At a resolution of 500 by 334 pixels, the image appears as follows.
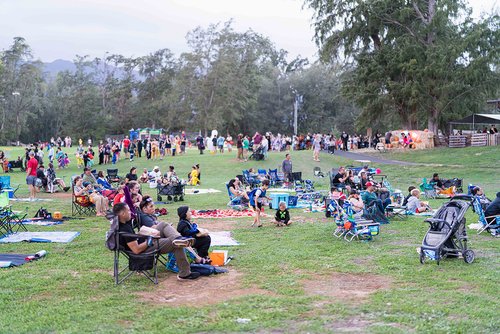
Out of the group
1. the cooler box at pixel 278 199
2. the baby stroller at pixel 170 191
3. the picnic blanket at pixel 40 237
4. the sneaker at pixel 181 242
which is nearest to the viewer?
the sneaker at pixel 181 242

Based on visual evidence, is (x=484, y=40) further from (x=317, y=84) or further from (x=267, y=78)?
(x=267, y=78)

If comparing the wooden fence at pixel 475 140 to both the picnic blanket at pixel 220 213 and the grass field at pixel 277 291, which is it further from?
the grass field at pixel 277 291

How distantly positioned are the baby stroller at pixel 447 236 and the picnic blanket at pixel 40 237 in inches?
273

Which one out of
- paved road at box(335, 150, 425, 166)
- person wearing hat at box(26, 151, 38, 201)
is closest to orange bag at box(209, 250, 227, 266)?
person wearing hat at box(26, 151, 38, 201)

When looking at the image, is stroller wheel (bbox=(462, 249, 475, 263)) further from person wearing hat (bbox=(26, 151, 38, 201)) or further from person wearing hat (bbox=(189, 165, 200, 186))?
person wearing hat (bbox=(189, 165, 200, 186))

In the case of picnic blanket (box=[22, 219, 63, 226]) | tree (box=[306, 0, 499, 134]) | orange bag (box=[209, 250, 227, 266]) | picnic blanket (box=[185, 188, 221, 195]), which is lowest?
picnic blanket (box=[22, 219, 63, 226])

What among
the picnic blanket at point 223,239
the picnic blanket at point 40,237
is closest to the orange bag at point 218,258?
the picnic blanket at point 223,239

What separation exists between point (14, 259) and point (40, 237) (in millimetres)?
2328

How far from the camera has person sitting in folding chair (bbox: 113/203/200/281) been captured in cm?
845

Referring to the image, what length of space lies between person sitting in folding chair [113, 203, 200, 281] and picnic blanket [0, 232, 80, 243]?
3860 mm

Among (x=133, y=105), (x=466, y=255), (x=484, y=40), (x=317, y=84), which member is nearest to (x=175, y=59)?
(x=133, y=105)

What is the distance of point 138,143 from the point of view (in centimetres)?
3912

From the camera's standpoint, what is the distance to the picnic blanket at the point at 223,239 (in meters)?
11.5

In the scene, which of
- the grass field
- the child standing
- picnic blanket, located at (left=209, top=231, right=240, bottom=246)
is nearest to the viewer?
the grass field
